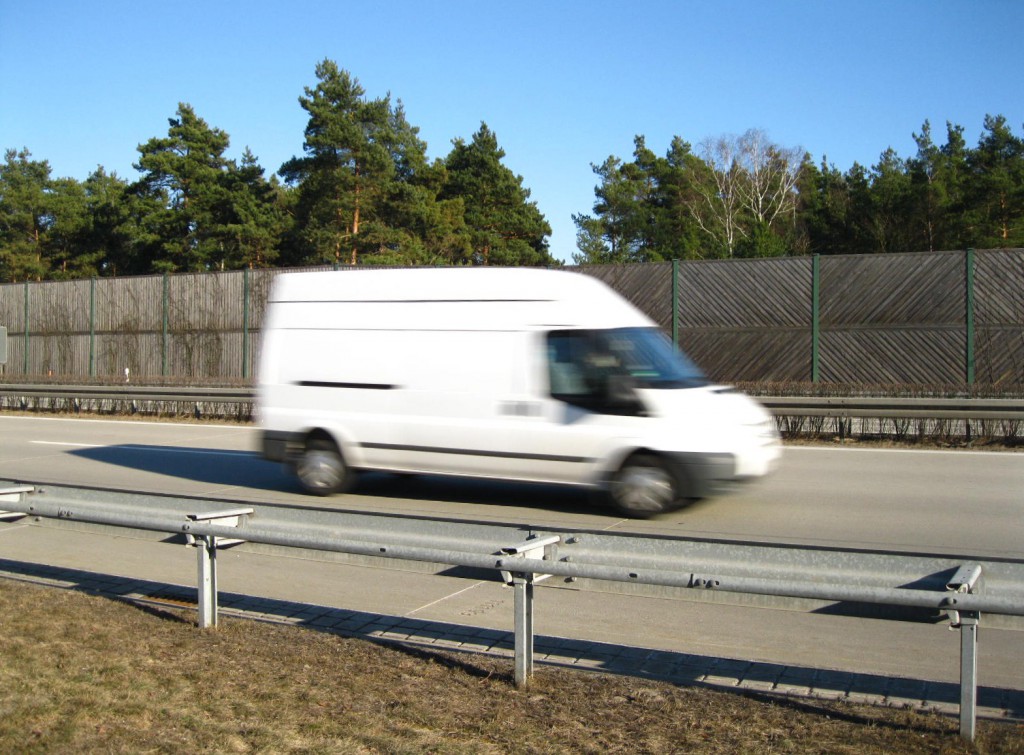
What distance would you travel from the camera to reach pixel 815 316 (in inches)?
930

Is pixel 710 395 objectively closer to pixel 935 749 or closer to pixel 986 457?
pixel 935 749

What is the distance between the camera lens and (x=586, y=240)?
80.4 m

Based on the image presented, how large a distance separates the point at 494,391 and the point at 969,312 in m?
15.7

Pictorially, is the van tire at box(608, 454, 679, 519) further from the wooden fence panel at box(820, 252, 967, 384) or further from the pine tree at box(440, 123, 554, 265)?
the pine tree at box(440, 123, 554, 265)

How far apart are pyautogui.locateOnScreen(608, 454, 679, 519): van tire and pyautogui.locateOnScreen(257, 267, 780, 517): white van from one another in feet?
0.04

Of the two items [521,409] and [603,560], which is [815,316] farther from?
[603,560]

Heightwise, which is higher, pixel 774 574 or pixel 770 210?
pixel 770 210

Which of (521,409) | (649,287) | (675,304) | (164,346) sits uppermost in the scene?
(649,287)

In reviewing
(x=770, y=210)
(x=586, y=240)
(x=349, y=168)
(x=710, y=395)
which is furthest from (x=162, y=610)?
(x=586, y=240)

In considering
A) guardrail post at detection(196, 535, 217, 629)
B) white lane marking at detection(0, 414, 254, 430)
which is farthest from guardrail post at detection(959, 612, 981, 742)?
white lane marking at detection(0, 414, 254, 430)

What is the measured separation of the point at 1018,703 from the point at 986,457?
11336 mm

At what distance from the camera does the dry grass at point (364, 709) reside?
427cm

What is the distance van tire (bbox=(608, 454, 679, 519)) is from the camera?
988cm

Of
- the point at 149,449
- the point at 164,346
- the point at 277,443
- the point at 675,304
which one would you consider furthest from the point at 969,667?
the point at 164,346
